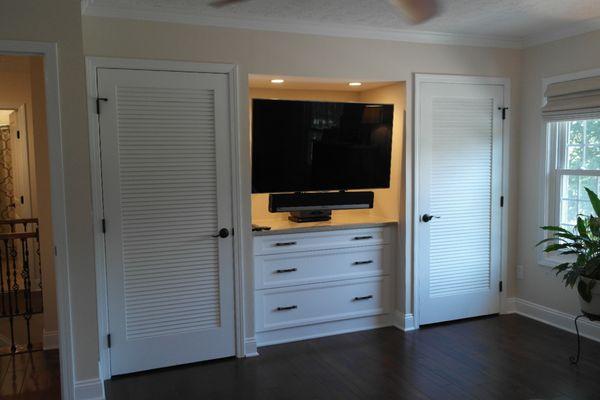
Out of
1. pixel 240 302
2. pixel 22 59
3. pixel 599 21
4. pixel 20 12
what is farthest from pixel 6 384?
pixel 599 21

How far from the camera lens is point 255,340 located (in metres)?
3.78

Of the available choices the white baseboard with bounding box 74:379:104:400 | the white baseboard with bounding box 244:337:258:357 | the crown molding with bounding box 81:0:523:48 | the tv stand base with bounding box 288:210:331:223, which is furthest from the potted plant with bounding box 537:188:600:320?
the white baseboard with bounding box 74:379:104:400

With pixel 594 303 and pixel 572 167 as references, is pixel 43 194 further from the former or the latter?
pixel 572 167

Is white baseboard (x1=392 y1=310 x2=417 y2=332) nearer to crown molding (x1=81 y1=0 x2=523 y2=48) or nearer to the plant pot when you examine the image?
the plant pot

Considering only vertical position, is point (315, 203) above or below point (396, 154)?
below

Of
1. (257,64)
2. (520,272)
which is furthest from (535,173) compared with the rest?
(257,64)

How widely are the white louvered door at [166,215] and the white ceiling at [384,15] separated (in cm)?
40

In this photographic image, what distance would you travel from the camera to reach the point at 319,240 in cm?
403

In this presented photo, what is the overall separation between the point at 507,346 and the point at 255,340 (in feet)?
6.14

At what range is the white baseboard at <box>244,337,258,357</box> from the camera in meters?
3.74

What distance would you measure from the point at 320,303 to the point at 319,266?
293mm

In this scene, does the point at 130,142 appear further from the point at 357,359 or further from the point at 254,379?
the point at 357,359

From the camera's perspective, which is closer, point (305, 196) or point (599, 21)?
point (599, 21)

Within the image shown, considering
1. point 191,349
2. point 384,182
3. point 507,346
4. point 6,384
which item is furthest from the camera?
point 384,182
